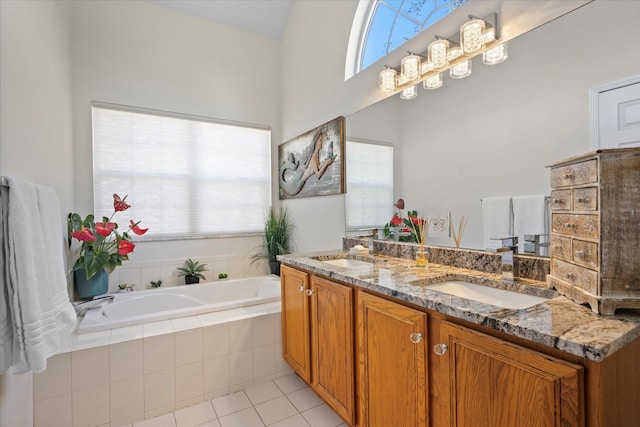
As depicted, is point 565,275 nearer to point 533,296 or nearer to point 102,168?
point 533,296

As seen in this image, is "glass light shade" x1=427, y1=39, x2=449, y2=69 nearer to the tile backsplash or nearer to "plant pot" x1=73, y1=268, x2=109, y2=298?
the tile backsplash

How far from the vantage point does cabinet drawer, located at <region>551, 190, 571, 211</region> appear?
1.00 metres

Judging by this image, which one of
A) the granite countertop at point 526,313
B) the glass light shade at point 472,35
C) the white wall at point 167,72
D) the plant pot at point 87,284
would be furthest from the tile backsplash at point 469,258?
the plant pot at point 87,284

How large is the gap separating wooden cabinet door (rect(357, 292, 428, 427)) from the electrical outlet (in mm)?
640

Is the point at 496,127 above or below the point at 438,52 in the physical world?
below

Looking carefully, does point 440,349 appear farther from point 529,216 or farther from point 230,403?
point 230,403

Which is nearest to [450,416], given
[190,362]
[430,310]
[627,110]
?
[430,310]

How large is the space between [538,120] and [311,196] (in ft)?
6.49

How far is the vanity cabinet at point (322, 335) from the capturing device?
154 centimetres

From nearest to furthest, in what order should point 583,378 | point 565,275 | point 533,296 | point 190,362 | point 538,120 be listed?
point 583,378, point 565,275, point 533,296, point 538,120, point 190,362

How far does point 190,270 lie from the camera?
3.17 meters

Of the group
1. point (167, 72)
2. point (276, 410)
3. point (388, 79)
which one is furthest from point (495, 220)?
point (167, 72)

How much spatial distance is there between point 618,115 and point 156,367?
8.50 feet

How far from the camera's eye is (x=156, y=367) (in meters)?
1.91
